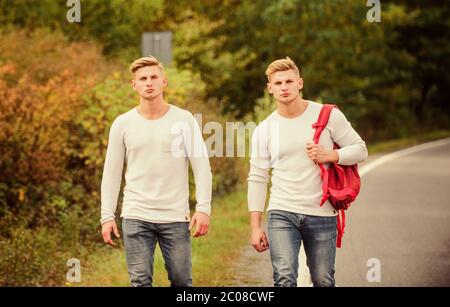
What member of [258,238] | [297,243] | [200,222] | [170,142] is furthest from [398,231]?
[170,142]

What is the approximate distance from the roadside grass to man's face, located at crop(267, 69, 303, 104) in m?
3.37

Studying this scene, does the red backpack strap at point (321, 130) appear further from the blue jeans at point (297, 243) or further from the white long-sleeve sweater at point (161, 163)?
the white long-sleeve sweater at point (161, 163)

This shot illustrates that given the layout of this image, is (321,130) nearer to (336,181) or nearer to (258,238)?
(336,181)

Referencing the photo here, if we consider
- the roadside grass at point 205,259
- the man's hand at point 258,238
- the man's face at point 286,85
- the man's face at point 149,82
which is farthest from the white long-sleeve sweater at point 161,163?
the roadside grass at point 205,259

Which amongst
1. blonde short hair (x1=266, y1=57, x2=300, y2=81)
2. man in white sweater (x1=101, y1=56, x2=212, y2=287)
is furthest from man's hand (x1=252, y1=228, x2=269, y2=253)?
blonde short hair (x1=266, y1=57, x2=300, y2=81)

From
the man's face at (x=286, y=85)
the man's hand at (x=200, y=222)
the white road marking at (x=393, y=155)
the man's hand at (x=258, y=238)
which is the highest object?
the white road marking at (x=393, y=155)

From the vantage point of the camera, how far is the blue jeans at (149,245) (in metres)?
5.92

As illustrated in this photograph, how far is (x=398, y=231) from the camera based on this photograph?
12.1 meters

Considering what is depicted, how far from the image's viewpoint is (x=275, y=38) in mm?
30938

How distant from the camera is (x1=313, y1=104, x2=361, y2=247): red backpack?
19.4 ft

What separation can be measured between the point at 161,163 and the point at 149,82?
0.51 m

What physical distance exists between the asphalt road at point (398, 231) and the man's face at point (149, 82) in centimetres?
373

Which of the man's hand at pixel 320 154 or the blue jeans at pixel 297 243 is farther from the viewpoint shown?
the blue jeans at pixel 297 243
